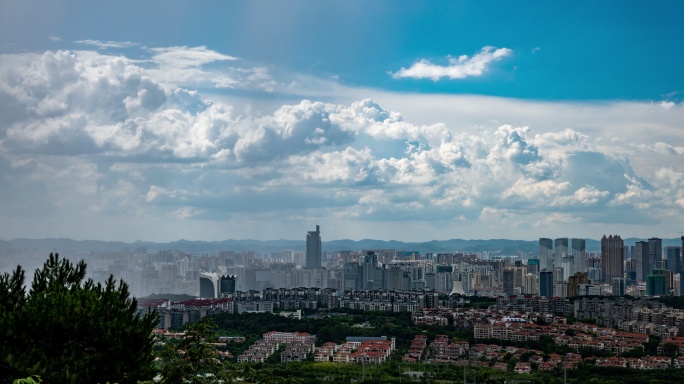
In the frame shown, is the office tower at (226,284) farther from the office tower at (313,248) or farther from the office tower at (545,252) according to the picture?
the office tower at (545,252)

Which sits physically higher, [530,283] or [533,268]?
[533,268]

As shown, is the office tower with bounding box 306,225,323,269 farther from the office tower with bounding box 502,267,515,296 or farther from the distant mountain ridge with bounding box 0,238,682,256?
the office tower with bounding box 502,267,515,296

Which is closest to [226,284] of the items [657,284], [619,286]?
[619,286]

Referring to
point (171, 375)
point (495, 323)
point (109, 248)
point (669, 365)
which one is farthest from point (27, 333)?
point (109, 248)

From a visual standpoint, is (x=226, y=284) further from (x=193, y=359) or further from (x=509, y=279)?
(x=193, y=359)

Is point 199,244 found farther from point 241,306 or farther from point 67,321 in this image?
point 67,321

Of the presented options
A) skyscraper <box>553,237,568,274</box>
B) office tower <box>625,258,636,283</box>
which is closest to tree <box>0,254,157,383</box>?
office tower <box>625,258,636,283</box>
